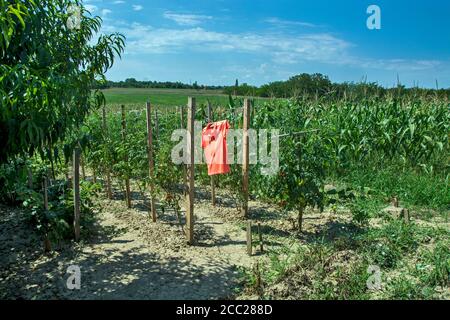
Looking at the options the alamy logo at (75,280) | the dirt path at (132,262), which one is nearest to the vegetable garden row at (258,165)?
the dirt path at (132,262)

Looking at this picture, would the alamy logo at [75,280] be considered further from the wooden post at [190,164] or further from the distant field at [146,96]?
the distant field at [146,96]

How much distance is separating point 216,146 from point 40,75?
314 cm

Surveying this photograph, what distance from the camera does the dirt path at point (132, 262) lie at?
14.3ft

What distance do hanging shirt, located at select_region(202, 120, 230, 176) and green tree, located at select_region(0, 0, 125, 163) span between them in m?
1.92

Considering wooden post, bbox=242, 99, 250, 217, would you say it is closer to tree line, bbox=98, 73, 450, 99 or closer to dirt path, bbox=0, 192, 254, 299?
dirt path, bbox=0, 192, 254, 299

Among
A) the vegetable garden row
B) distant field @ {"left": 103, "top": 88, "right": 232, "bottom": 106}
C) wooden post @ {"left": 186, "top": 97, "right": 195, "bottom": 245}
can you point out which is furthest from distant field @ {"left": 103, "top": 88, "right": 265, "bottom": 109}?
wooden post @ {"left": 186, "top": 97, "right": 195, "bottom": 245}

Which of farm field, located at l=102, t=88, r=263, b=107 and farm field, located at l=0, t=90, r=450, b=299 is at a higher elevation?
farm field, located at l=102, t=88, r=263, b=107

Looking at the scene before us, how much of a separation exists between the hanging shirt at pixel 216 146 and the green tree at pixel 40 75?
1923mm

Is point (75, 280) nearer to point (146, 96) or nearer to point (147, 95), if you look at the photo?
point (147, 95)

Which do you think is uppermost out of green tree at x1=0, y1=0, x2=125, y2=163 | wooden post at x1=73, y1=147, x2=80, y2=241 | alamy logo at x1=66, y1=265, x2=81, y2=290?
green tree at x1=0, y1=0, x2=125, y2=163

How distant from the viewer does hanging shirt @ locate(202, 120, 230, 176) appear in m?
6.06

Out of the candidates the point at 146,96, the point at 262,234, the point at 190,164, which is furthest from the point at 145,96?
the point at 190,164

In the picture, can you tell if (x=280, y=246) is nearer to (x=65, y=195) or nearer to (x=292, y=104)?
(x=65, y=195)

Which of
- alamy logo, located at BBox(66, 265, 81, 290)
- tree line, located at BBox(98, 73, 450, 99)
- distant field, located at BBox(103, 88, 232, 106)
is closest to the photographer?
alamy logo, located at BBox(66, 265, 81, 290)
